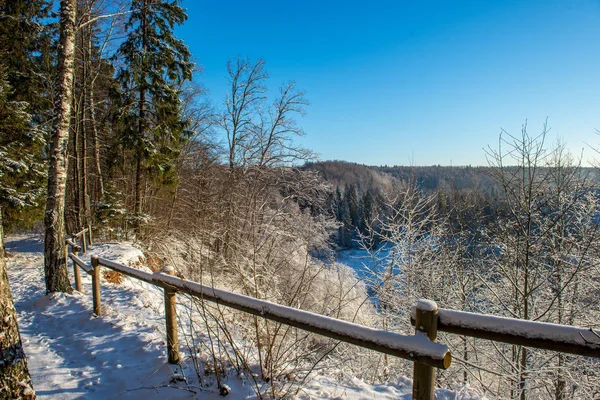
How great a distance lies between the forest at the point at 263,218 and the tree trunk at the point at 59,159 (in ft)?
0.08

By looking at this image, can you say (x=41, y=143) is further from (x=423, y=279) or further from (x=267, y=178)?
(x=423, y=279)

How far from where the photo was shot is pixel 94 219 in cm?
1291

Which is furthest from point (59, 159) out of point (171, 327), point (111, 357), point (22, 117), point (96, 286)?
point (22, 117)

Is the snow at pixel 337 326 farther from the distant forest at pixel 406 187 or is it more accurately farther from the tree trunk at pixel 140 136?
the tree trunk at pixel 140 136

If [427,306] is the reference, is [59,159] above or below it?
above

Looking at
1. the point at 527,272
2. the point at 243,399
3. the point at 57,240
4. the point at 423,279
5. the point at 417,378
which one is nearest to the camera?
the point at 417,378

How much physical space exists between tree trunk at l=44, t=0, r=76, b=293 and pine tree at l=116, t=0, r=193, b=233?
6.90 m

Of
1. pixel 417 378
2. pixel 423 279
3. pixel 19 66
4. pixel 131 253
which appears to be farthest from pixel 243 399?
pixel 19 66

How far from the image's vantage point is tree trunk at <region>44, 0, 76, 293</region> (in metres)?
5.50

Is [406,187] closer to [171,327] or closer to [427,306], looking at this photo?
[171,327]

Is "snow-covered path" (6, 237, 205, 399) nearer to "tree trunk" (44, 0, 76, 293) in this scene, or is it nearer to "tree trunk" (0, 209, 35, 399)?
"tree trunk" (44, 0, 76, 293)

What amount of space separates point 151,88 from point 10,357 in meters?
12.5

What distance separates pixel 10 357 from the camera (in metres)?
2.27

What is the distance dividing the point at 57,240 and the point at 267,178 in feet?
33.1
